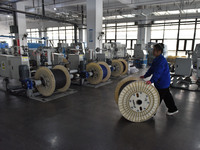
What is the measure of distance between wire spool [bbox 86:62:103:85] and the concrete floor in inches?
69.3

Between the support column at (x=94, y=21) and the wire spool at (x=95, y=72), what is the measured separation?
3224 millimetres

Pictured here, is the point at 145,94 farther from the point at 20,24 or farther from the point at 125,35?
the point at 125,35

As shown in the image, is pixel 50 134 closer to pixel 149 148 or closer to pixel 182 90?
pixel 149 148

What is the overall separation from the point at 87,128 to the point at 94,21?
7.12 meters

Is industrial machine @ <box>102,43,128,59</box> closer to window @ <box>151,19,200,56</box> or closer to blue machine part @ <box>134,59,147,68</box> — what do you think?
blue machine part @ <box>134,59,147,68</box>

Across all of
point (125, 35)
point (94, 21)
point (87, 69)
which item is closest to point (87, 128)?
point (87, 69)

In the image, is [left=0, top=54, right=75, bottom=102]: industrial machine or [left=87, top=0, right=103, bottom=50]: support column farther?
[left=87, top=0, right=103, bottom=50]: support column

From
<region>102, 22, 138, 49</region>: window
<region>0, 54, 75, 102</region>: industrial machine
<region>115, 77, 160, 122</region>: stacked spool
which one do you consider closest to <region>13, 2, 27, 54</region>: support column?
<region>0, 54, 75, 102</region>: industrial machine

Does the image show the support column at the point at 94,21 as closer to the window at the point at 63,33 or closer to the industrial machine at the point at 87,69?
the industrial machine at the point at 87,69

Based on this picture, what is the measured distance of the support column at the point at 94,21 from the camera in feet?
28.9

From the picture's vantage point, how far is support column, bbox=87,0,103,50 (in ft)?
28.9

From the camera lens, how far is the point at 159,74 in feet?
9.83

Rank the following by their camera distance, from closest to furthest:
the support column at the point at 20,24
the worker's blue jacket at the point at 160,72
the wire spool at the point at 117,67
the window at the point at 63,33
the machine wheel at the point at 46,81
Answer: the worker's blue jacket at the point at 160,72
the machine wheel at the point at 46,81
the wire spool at the point at 117,67
the support column at the point at 20,24
the window at the point at 63,33

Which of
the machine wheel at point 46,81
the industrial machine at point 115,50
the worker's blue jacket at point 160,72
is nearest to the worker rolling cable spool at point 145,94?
the worker's blue jacket at point 160,72
